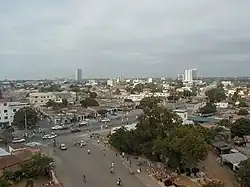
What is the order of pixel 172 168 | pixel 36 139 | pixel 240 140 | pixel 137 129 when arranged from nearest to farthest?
pixel 172 168
pixel 137 129
pixel 240 140
pixel 36 139

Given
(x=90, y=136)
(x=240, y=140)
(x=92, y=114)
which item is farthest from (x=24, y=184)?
(x=92, y=114)

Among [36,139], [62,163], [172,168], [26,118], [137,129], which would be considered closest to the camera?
[172,168]

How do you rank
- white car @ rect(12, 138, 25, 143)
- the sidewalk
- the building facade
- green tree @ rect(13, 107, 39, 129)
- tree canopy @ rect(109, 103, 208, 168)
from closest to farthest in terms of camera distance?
the sidewalk, tree canopy @ rect(109, 103, 208, 168), white car @ rect(12, 138, 25, 143), green tree @ rect(13, 107, 39, 129), the building facade

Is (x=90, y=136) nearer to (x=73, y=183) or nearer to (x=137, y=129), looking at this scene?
(x=137, y=129)

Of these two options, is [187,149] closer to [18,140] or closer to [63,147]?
[63,147]

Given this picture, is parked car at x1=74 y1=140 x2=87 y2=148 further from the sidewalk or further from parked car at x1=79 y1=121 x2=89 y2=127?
parked car at x1=79 y1=121 x2=89 y2=127

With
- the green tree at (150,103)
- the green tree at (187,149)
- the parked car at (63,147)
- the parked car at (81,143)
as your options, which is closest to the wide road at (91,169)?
the parked car at (63,147)

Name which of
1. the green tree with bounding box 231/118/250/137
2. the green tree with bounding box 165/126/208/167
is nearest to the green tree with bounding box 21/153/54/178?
the green tree with bounding box 165/126/208/167
